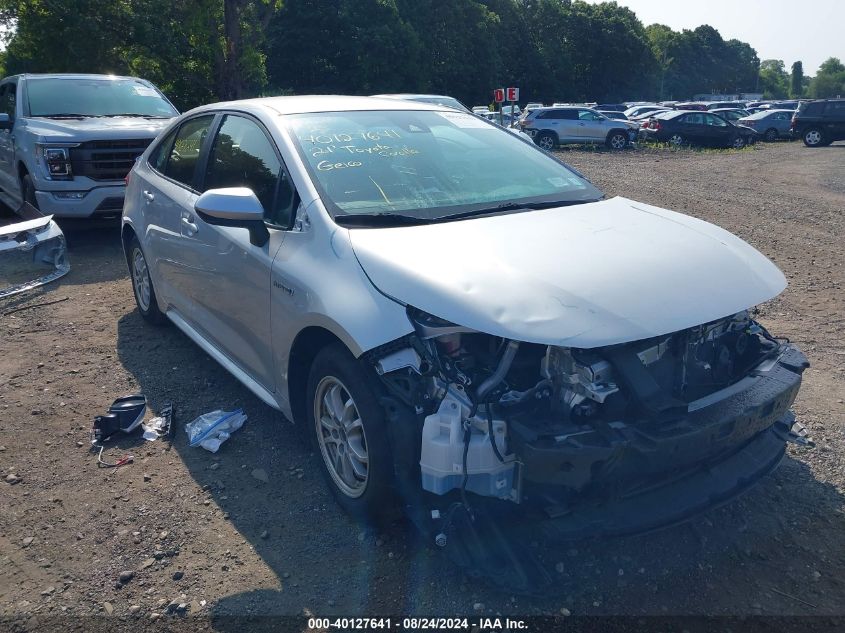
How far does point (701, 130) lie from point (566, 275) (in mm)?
28129

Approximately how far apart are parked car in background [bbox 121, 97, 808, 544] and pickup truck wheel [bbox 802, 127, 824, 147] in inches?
1107

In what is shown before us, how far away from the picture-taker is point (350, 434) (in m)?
3.17

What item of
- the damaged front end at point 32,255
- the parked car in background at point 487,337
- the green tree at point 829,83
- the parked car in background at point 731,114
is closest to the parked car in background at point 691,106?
the parked car in background at point 731,114

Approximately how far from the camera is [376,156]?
3.78 metres

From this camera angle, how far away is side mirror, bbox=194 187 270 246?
3365 millimetres

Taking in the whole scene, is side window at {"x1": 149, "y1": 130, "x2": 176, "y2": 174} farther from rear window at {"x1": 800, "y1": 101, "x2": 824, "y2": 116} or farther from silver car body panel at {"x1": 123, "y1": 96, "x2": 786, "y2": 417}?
rear window at {"x1": 800, "y1": 101, "x2": 824, "y2": 116}

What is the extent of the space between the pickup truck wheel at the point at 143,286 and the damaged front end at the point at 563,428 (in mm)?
3345

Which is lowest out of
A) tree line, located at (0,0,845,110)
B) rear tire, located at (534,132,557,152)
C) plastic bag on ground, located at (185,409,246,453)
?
plastic bag on ground, located at (185,409,246,453)

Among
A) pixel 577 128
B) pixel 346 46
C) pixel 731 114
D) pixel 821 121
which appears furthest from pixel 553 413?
pixel 346 46

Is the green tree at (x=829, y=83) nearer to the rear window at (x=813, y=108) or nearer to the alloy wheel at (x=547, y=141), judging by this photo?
the rear window at (x=813, y=108)

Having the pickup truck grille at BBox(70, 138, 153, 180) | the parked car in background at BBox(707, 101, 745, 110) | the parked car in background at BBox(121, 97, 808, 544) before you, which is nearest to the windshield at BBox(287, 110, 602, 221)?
the parked car in background at BBox(121, 97, 808, 544)

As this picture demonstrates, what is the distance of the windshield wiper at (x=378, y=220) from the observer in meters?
3.29

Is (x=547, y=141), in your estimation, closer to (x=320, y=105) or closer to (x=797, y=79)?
(x=320, y=105)

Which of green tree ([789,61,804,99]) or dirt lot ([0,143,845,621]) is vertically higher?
green tree ([789,61,804,99])
